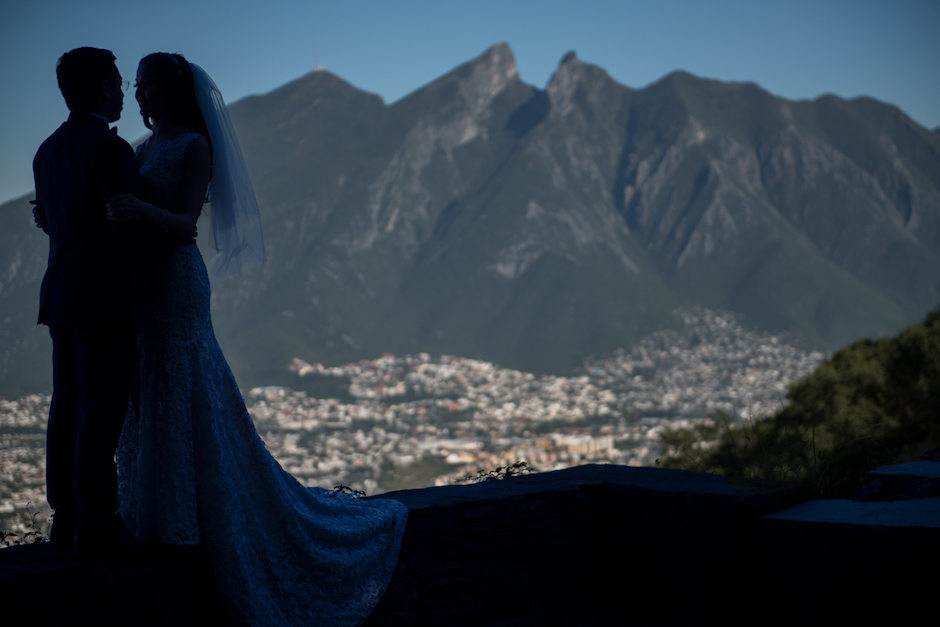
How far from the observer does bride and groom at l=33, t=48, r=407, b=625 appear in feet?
6.48

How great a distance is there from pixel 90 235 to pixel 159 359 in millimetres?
410

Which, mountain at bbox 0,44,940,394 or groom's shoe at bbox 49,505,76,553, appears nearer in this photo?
groom's shoe at bbox 49,505,76,553

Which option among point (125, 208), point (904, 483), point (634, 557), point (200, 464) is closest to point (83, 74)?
point (125, 208)

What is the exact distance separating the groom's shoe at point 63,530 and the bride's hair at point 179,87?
46.0 inches

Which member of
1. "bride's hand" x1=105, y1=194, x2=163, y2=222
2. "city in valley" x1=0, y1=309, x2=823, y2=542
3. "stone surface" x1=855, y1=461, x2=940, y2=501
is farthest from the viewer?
"city in valley" x1=0, y1=309, x2=823, y2=542

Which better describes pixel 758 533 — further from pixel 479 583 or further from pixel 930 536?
pixel 479 583

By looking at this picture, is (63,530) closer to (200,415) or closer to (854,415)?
(200,415)

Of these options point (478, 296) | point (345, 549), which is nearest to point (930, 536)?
point (345, 549)

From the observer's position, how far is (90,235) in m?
1.98

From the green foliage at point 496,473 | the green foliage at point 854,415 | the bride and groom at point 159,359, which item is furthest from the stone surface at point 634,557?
the green foliage at point 854,415

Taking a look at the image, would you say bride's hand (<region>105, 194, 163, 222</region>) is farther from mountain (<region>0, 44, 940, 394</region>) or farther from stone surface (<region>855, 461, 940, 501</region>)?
mountain (<region>0, 44, 940, 394</region>)

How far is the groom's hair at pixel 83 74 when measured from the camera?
1997 millimetres

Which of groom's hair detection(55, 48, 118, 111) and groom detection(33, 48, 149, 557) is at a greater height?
groom's hair detection(55, 48, 118, 111)

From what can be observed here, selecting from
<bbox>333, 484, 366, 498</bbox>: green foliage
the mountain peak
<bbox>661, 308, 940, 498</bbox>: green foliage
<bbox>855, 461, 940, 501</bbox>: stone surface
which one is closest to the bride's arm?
<bbox>333, 484, 366, 498</bbox>: green foliage
